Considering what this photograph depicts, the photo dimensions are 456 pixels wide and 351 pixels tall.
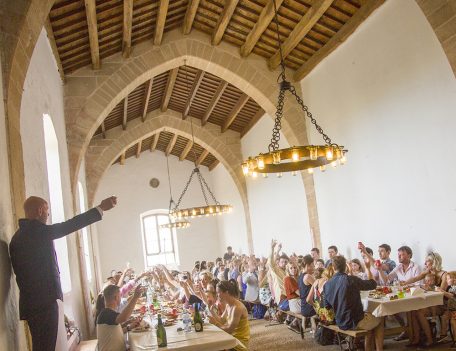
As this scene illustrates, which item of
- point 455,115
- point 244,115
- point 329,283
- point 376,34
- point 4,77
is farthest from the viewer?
point 244,115

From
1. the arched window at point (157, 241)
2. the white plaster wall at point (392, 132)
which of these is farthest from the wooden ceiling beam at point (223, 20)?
the arched window at point (157, 241)

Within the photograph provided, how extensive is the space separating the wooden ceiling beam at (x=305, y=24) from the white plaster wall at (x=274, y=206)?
2841mm

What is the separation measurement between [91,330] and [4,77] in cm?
667

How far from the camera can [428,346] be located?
18.8 feet

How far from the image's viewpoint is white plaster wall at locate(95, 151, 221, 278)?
1764 centimetres

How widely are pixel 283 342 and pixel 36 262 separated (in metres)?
5.01

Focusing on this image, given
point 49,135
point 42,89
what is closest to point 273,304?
point 49,135

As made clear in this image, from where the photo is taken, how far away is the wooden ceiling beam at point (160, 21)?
7908mm

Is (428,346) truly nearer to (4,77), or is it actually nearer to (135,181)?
(4,77)

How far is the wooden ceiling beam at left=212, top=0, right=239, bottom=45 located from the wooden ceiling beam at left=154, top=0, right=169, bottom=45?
973mm

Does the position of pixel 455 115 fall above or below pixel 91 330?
above

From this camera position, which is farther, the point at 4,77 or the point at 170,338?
the point at 170,338

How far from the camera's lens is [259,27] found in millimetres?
8766

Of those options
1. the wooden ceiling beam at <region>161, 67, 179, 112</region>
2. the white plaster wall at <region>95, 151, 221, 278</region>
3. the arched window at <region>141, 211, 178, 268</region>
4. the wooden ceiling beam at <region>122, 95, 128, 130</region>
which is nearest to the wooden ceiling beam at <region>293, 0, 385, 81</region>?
the wooden ceiling beam at <region>161, 67, 179, 112</region>
